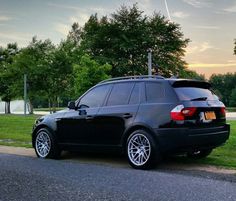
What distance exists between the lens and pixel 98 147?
9734 mm

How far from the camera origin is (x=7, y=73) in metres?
57.5

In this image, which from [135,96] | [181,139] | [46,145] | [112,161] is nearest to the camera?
[181,139]

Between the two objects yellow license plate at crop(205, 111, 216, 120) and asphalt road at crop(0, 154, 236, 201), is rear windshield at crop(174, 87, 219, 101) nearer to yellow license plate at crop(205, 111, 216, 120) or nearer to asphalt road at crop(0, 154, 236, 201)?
yellow license plate at crop(205, 111, 216, 120)

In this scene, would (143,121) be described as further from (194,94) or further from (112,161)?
(112,161)

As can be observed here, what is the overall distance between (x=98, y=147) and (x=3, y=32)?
21.8 meters

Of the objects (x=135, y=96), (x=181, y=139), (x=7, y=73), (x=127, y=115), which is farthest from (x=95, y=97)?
(x=7, y=73)

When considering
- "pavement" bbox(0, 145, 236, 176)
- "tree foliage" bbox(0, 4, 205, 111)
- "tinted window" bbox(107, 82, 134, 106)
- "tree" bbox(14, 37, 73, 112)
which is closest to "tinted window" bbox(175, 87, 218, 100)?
"tinted window" bbox(107, 82, 134, 106)

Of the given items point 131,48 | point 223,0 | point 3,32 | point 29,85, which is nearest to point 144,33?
point 131,48

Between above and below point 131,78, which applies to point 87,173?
below

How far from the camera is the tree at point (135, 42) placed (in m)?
52.2

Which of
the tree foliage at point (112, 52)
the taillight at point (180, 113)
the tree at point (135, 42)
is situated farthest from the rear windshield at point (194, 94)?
the tree at point (135, 42)

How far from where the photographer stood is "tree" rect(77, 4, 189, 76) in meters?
52.2

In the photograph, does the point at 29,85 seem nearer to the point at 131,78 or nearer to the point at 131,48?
the point at 131,48

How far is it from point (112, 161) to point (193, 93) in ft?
7.70
